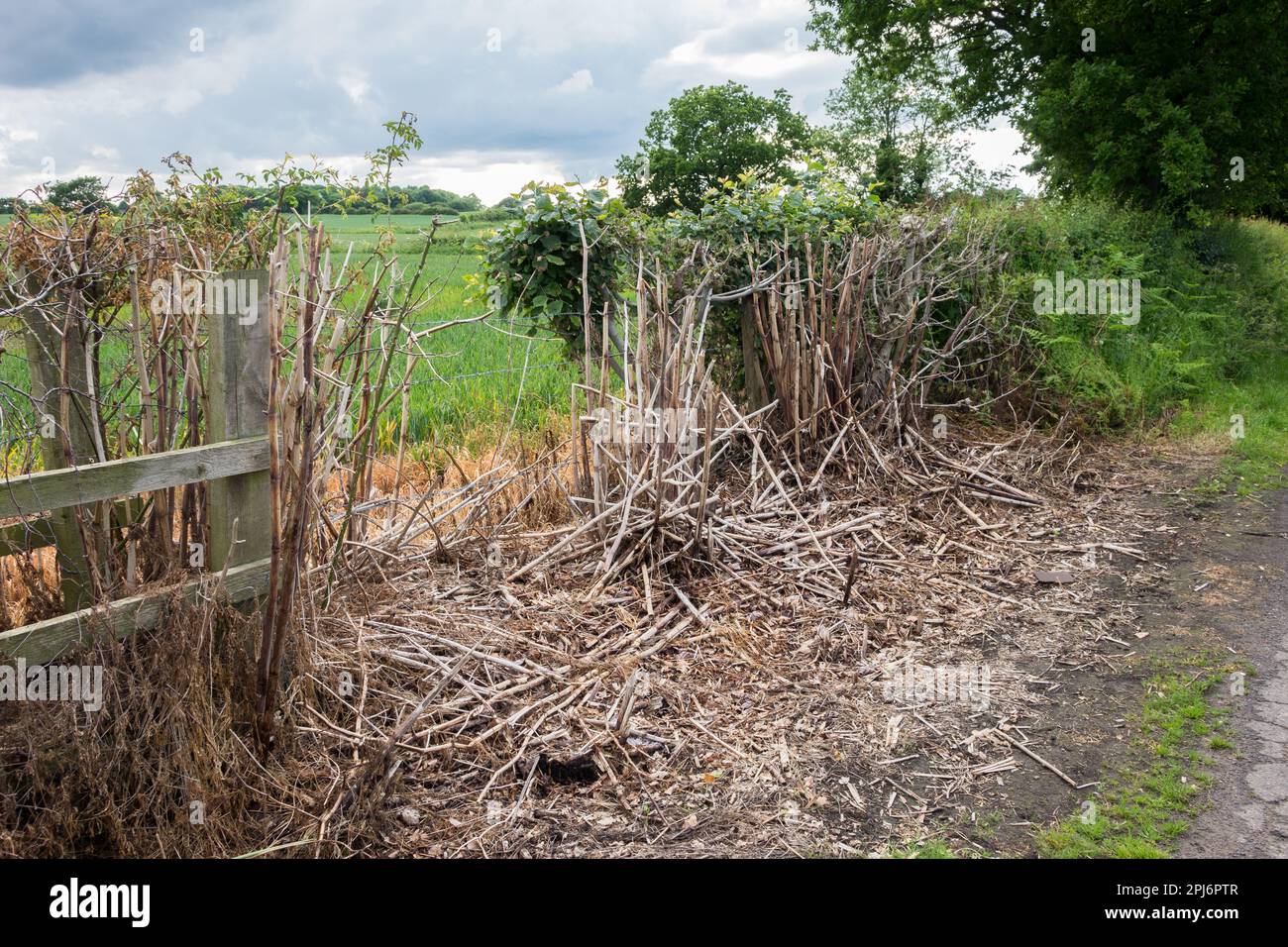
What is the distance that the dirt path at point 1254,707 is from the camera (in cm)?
337

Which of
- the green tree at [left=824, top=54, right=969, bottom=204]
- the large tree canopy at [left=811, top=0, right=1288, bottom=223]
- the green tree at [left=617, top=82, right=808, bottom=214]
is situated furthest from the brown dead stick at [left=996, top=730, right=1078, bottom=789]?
the green tree at [left=617, top=82, right=808, bottom=214]

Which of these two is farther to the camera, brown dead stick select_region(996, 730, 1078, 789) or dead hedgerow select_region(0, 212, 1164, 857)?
brown dead stick select_region(996, 730, 1078, 789)

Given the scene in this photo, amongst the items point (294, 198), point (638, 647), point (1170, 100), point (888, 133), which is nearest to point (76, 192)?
point (294, 198)

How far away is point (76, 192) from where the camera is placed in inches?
141

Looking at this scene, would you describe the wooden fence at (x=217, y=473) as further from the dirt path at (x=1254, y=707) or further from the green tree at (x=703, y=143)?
the green tree at (x=703, y=143)

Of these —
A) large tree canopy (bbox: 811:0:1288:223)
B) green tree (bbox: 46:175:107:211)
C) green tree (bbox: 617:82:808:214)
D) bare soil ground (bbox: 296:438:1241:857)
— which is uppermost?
green tree (bbox: 617:82:808:214)

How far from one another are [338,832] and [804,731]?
1889 millimetres

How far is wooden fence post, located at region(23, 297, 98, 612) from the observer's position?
336 centimetres

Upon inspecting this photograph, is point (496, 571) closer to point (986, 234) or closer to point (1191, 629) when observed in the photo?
point (1191, 629)

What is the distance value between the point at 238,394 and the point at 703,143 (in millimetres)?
34975

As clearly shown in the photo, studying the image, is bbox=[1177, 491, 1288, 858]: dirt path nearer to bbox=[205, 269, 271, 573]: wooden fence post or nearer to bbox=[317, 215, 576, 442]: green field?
bbox=[205, 269, 271, 573]: wooden fence post

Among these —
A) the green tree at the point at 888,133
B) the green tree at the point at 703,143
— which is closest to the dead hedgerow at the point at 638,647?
the green tree at the point at 888,133

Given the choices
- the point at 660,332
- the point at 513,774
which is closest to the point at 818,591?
the point at 660,332

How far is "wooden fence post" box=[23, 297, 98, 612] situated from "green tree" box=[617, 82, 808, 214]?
32.9 m
